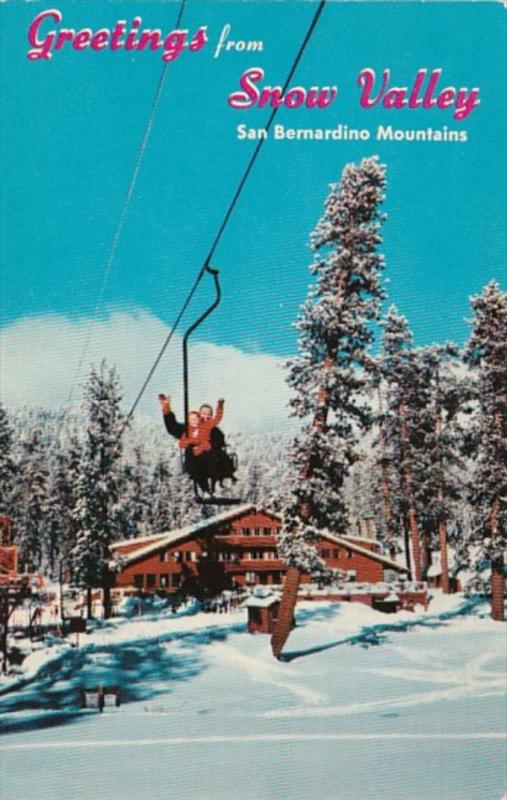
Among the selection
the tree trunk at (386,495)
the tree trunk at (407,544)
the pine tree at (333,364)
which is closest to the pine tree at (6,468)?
the pine tree at (333,364)

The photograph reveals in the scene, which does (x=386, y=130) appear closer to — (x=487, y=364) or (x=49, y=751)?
(x=487, y=364)

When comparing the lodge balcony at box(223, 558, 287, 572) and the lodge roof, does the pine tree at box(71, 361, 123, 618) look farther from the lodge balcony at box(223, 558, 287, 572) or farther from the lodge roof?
the lodge balcony at box(223, 558, 287, 572)

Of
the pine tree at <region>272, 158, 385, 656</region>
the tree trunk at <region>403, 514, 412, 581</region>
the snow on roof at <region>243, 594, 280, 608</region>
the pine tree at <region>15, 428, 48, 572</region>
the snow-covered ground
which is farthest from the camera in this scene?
the tree trunk at <region>403, 514, 412, 581</region>

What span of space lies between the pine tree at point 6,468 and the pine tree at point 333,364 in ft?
8.32

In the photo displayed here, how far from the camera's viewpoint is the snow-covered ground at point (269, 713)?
21.2 ft

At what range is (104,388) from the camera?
691 centimetres

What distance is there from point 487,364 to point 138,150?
13.1 ft

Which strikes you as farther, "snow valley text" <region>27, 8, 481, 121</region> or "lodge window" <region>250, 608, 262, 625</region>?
"lodge window" <region>250, 608, 262, 625</region>

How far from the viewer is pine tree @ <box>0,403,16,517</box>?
6.85 m

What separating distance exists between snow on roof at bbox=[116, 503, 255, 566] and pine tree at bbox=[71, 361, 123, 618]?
24 cm

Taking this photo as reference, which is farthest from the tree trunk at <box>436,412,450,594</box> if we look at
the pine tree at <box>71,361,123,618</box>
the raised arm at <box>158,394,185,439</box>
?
the pine tree at <box>71,361,123,618</box>

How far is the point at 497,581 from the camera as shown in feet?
25.8

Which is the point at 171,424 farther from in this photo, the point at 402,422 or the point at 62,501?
the point at 402,422

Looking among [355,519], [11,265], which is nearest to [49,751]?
[355,519]
